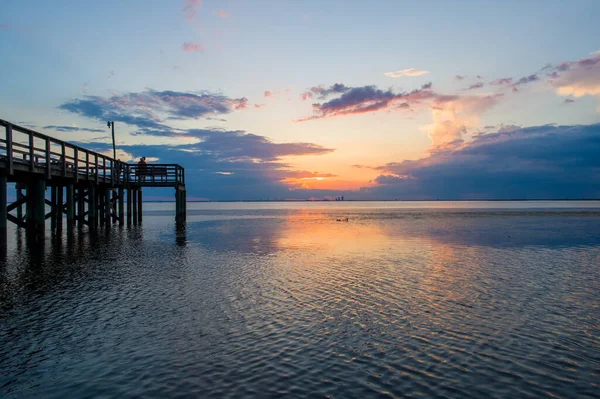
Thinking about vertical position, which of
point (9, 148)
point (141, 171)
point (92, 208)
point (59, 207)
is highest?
point (141, 171)

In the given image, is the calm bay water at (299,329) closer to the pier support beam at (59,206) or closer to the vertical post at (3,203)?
→ the vertical post at (3,203)

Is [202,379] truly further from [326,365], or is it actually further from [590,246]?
[590,246]

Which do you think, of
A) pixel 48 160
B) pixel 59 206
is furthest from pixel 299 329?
pixel 59 206

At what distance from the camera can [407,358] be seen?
712cm

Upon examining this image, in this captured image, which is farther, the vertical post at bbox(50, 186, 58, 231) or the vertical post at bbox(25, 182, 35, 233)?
the vertical post at bbox(50, 186, 58, 231)

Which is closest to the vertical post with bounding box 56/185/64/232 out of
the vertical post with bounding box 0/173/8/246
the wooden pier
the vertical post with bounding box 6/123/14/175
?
the wooden pier

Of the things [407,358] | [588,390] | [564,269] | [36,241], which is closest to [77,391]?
[407,358]

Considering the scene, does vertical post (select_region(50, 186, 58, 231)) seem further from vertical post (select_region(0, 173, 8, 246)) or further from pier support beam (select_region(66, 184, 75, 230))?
vertical post (select_region(0, 173, 8, 246))

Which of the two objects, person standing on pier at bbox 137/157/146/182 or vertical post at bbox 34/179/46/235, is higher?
person standing on pier at bbox 137/157/146/182

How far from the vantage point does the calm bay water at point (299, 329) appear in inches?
242

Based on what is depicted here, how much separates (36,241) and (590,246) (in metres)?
32.6

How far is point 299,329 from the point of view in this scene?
28.4 feet

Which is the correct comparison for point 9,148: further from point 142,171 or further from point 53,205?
point 142,171

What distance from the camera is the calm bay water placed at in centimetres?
614
